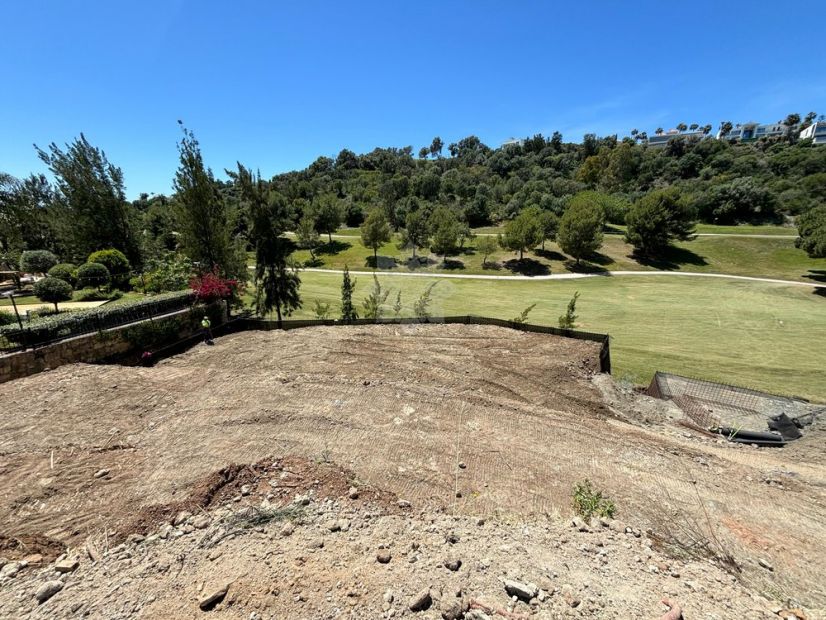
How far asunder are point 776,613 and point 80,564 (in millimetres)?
8546

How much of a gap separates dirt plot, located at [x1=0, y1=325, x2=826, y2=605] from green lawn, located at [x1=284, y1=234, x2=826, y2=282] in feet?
110

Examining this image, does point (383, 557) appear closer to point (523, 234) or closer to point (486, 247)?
point (523, 234)

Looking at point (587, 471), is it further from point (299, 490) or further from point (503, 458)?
point (299, 490)

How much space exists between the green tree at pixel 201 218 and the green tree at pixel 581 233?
38880 millimetres

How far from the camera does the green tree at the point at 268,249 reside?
607 inches

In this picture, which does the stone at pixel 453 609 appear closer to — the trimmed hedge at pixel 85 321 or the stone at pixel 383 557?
the stone at pixel 383 557

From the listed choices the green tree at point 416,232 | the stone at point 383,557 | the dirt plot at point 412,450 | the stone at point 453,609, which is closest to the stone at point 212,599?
the stone at point 383,557

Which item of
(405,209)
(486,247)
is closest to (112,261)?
(486,247)

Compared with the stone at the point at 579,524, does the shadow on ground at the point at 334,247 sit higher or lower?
higher

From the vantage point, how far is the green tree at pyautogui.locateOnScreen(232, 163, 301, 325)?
15406 mm

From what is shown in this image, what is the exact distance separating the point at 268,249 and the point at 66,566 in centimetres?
1400

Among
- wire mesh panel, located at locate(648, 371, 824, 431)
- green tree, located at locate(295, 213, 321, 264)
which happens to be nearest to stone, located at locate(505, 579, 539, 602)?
wire mesh panel, located at locate(648, 371, 824, 431)

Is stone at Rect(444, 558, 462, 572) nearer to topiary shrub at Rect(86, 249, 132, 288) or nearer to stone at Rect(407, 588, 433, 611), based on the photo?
stone at Rect(407, 588, 433, 611)

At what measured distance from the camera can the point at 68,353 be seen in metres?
9.95
